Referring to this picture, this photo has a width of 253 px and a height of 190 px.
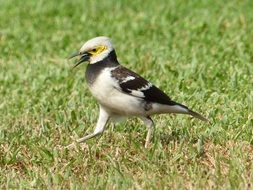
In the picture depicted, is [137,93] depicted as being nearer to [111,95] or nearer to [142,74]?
[111,95]

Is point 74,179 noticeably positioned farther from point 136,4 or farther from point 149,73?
point 136,4

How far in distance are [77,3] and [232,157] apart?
8.10 m

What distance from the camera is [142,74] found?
10297 millimetres

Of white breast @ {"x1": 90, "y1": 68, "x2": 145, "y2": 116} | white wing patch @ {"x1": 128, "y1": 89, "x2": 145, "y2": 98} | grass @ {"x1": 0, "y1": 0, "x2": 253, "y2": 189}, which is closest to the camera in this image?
grass @ {"x1": 0, "y1": 0, "x2": 253, "y2": 189}

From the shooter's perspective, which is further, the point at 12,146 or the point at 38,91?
the point at 38,91

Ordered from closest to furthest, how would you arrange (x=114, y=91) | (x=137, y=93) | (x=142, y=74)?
(x=114, y=91) < (x=137, y=93) < (x=142, y=74)

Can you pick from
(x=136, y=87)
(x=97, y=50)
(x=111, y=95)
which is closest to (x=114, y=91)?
(x=111, y=95)

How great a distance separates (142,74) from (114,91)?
3258mm

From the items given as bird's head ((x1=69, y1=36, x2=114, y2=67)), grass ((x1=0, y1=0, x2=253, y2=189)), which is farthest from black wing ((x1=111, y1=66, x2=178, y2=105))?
grass ((x1=0, y1=0, x2=253, y2=189))

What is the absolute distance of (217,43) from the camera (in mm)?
11602

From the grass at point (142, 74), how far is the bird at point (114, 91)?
0.23 metres

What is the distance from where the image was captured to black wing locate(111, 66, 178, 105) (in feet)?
23.3

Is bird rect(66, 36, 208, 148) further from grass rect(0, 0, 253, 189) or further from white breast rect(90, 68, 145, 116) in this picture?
grass rect(0, 0, 253, 189)

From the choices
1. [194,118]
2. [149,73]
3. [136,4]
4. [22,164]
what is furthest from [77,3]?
[22,164]
